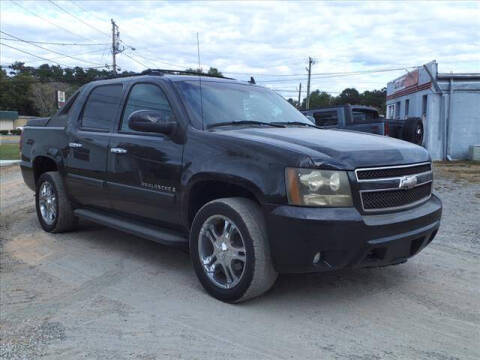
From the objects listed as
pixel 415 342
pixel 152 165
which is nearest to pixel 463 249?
pixel 415 342

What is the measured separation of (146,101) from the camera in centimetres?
491

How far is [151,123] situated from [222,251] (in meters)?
1.28

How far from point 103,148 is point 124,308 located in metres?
2.01

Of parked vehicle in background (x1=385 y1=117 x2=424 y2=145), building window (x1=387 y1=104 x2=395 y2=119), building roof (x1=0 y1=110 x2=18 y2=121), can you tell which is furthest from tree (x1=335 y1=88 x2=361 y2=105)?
parked vehicle in background (x1=385 y1=117 x2=424 y2=145)

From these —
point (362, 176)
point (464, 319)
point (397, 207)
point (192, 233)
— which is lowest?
point (464, 319)

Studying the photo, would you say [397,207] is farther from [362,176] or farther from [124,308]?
[124,308]

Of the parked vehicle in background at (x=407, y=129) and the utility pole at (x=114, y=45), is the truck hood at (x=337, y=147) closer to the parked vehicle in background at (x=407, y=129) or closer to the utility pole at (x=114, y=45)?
the parked vehicle in background at (x=407, y=129)

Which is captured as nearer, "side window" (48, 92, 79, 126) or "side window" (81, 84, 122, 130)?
"side window" (81, 84, 122, 130)

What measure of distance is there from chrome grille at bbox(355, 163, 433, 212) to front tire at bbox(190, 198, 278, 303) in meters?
0.80

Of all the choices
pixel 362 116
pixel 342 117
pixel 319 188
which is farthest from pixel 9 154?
Answer: pixel 319 188

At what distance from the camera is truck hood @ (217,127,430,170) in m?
3.51

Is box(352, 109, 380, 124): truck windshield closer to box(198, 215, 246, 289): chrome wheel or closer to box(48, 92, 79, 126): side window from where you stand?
box(48, 92, 79, 126): side window

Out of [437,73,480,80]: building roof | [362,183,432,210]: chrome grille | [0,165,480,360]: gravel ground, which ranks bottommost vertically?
[0,165,480,360]: gravel ground

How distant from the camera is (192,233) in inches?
160
